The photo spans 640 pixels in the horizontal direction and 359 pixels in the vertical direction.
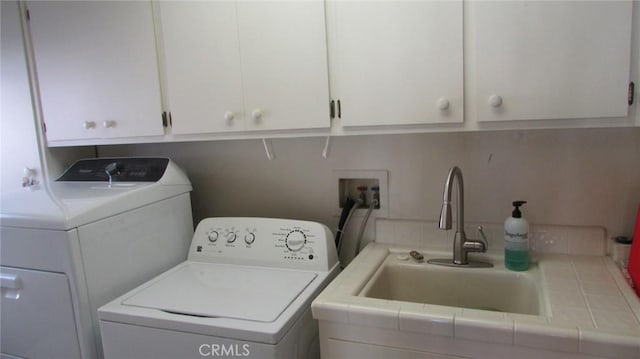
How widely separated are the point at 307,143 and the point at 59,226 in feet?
3.06

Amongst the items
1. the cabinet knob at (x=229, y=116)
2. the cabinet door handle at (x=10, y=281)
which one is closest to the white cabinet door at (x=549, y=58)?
the cabinet knob at (x=229, y=116)

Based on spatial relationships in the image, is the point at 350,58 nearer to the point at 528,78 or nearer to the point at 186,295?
the point at 528,78

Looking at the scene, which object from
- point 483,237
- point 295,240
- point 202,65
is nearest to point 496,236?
point 483,237

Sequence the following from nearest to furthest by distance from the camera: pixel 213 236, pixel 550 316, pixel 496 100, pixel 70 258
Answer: pixel 550 316 < pixel 496 100 < pixel 70 258 < pixel 213 236

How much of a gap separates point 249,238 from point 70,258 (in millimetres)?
596

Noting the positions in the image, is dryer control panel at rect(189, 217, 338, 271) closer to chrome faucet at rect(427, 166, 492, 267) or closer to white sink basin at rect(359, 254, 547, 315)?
white sink basin at rect(359, 254, 547, 315)

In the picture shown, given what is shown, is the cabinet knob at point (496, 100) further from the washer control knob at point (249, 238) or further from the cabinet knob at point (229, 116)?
the washer control knob at point (249, 238)

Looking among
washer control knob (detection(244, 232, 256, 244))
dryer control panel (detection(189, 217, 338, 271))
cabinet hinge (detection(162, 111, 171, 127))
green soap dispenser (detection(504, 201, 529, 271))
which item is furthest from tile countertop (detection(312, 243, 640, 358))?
cabinet hinge (detection(162, 111, 171, 127))

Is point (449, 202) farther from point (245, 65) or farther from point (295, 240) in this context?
point (245, 65)

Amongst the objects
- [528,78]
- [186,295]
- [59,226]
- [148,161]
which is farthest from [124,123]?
[528,78]

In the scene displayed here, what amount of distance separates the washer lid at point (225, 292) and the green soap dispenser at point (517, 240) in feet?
2.20

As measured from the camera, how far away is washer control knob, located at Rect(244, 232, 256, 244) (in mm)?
1563

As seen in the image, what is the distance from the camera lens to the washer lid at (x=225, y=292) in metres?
1.17

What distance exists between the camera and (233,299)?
48.9 inches
